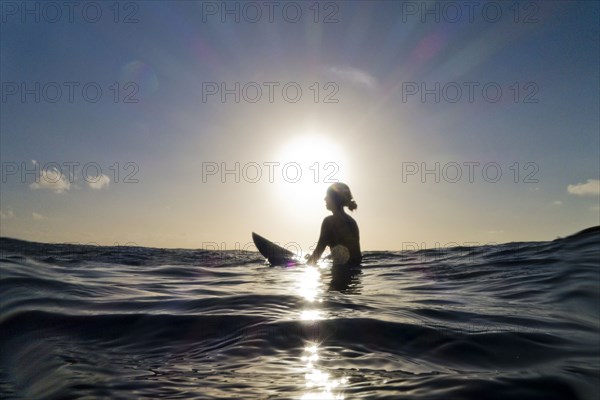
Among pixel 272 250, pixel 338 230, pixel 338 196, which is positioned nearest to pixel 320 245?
pixel 338 230

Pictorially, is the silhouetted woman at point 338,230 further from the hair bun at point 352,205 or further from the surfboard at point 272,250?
the surfboard at point 272,250

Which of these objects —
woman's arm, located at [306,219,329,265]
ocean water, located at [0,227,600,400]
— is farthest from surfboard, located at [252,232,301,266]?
ocean water, located at [0,227,600,400]

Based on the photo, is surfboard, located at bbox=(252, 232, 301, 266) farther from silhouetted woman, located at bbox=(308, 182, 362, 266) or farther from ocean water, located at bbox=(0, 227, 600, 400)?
ocean water, located at bbox=(0, 227, 600, 400)

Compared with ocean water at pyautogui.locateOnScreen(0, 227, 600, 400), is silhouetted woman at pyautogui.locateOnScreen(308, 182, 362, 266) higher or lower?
higher

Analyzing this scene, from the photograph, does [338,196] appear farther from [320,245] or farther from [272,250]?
[272,250]

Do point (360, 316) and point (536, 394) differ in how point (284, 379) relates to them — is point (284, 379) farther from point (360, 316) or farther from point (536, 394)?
point (360, 316)

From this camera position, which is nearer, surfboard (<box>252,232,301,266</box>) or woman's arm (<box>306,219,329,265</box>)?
woman's arm (<box>306,219,329,265</box>)

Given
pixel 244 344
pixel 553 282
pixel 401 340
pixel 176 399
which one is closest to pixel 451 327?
pixel 401 340

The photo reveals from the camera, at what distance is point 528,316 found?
11.8ft

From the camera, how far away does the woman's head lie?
359 inches

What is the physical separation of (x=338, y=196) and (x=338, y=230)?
84 centimetres

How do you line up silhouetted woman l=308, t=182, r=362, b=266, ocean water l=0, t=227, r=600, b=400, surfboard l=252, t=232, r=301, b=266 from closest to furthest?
ocean water l=0, t=227, r=600, b=400
silhouetted woman l=308, t=182, r=362, b=266
surfboard l=252, t=232, r=301, b=266

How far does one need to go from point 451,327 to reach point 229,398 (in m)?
2.15

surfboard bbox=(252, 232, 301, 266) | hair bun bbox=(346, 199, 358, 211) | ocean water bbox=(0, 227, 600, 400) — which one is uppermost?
hair bun bbox=(346, 199, 358, 211)
